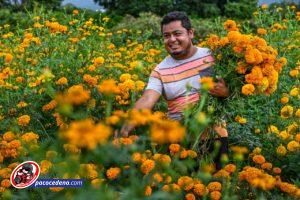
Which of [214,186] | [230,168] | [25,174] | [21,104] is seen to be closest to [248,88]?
[230,168]

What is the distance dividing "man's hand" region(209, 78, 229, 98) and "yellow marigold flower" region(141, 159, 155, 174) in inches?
28.1

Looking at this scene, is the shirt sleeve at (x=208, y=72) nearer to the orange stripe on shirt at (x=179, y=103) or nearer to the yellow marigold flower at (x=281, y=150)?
the orange stripe on shirt at (x=179, y=103)

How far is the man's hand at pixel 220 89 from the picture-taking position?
2879 mm

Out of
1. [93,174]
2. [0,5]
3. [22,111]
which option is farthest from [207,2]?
[93,174]

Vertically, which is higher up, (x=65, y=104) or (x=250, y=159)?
(x=65, y=104)

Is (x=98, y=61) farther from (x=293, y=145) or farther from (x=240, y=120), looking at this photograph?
(x=293, y=145)

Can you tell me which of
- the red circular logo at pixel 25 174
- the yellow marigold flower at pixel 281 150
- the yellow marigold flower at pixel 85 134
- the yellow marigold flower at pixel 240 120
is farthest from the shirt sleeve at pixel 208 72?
the yellow marigold flower at pixel 85 134

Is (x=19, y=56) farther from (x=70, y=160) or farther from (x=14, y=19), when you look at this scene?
(x=14, y=19)

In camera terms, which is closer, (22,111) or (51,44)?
(22,111)

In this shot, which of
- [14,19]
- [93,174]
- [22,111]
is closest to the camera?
[93,174]

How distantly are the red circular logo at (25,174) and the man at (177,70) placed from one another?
1.19 m

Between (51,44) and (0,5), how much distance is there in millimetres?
12679

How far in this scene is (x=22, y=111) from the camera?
3682mm

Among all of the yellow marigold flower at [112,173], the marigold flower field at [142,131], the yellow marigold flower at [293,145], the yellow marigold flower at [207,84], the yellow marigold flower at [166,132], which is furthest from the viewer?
the yellow marigold flower at [293,145]
